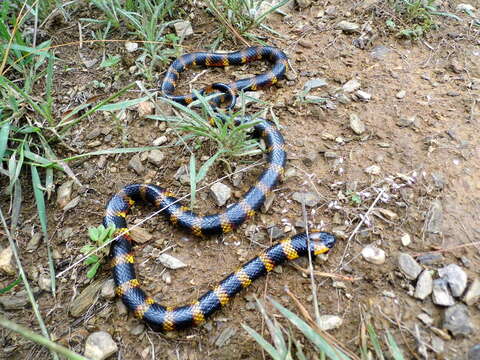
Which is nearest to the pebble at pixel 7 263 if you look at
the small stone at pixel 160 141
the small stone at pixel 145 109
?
the small stone at pixel 160 141

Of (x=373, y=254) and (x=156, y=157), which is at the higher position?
(x=156, y=157)

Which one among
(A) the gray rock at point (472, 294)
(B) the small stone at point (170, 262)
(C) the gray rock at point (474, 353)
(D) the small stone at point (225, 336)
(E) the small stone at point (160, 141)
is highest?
(E) the small stone at point (160, 141)

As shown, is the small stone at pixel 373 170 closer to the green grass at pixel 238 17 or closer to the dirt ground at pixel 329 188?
the dirt ground at pixel 329 188

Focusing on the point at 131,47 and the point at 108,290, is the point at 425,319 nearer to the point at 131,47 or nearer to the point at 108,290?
the point at 108,290

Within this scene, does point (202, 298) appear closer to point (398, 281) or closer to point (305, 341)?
point (305, 341)

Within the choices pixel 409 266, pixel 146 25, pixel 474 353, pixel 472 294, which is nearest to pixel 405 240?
pixel 409 266

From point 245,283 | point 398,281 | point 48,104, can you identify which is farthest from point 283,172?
point 48,104
